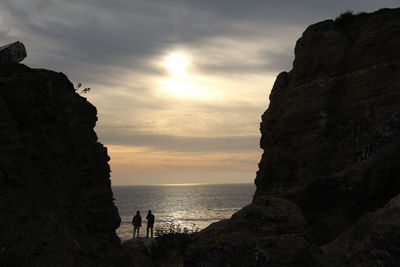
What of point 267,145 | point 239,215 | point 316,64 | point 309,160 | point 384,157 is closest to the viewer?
point 239,215

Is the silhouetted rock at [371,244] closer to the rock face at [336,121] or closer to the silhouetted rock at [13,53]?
the silhouetted rock at [13,53]

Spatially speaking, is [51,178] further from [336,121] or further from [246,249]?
[336,121]

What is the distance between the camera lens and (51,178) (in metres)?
10.7

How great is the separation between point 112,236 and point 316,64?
26121mm

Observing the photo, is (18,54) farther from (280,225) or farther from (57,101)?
(280,225)

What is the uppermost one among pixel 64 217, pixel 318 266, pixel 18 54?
pixel 18 54

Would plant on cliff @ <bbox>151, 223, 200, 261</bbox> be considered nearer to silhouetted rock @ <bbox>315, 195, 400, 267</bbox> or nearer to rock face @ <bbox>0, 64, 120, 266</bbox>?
rock face @ <bbox>0, 64, 120, 266</bbox>

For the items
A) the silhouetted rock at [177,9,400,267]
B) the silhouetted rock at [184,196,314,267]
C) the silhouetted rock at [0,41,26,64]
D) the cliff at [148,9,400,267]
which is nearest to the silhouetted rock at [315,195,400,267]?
the silhouetted rock at [184,196,314,267]

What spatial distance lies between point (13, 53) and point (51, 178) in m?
5.30

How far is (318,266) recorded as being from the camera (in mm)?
9039

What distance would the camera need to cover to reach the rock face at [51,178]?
9.38 m

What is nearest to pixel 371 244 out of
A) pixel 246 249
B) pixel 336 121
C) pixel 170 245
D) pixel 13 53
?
pixel 246 249

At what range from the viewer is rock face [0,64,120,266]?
9.38m

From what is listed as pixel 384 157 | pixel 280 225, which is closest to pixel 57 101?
pixel 280 225
